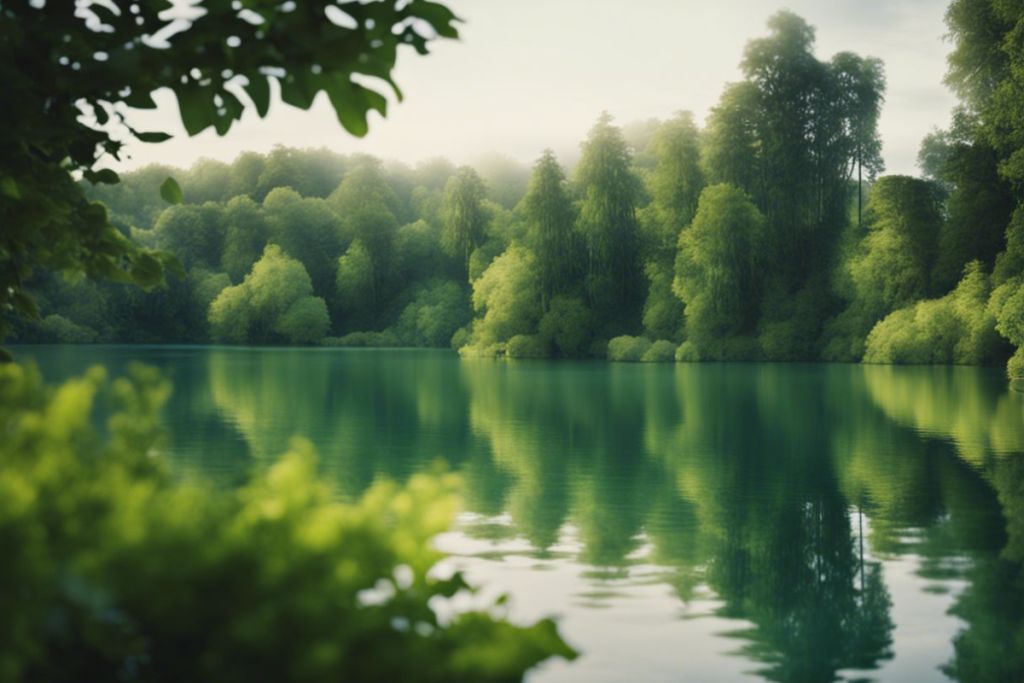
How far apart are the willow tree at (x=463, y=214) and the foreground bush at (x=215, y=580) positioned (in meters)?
64.7

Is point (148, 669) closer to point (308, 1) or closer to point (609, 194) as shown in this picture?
point (308, 1)

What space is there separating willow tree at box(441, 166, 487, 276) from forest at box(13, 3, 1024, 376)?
13cm

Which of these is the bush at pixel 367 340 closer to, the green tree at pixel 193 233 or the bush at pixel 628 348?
the green tree at pixel 193 233

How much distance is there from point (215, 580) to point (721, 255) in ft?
163

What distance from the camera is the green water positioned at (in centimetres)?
562

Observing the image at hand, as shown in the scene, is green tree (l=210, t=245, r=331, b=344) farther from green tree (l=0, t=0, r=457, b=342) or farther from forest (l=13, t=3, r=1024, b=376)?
green tree (l=0, t=0, r=457, b=342)

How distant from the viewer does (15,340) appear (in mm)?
66375

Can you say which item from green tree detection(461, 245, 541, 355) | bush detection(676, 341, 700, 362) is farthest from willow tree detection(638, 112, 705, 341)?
green tree detection(461, 245, 541, 355)

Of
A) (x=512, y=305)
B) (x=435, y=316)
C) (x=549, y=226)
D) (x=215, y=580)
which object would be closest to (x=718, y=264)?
(x=549, y=226)

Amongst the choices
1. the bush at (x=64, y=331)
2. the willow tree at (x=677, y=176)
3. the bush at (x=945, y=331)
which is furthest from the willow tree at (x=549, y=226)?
the bush at (x=64, y=331)

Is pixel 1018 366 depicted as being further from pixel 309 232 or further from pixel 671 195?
pixel 309 232

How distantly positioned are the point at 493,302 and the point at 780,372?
2127 centimetres

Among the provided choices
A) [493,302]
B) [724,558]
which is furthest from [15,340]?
[724,558]

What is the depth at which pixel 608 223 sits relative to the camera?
55.4 m
